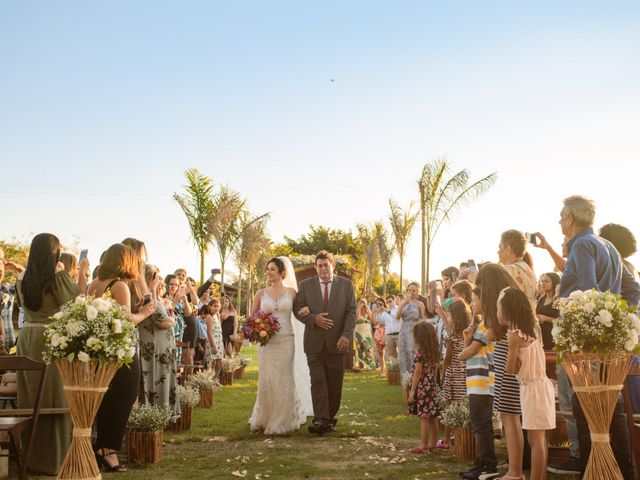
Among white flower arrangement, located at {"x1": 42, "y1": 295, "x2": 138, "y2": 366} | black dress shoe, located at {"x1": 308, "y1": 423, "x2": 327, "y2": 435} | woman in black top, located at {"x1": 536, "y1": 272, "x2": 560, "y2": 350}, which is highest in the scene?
woman in black top, located at {"x1": 536, "y1": 272, "x2": 560, "y2": 350}

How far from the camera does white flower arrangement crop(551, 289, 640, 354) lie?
4.69 meters

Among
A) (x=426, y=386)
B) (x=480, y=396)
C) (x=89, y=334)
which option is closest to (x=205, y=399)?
(x=426, y=386)

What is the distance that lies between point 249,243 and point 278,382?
30.2 meters

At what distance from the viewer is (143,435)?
288 inches

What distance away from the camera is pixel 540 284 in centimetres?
900

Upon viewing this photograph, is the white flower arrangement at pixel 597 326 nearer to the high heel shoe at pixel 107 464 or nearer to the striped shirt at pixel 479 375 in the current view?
the striped shirt at pixel 479 375

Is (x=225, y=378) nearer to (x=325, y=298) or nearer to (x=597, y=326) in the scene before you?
(x=325, y=298)

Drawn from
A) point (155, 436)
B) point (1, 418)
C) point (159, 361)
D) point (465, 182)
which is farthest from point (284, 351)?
point (465, 182)

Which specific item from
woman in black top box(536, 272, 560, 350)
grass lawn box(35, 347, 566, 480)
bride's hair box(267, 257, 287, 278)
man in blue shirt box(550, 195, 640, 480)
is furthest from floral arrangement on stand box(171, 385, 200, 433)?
man in blue shirt box(550, 195, 640, 480)

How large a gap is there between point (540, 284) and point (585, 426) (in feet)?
11.1

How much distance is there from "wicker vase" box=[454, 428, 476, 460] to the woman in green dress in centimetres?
395

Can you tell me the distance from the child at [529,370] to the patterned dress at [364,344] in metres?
15.5

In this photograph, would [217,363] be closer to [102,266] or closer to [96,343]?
[102,266]

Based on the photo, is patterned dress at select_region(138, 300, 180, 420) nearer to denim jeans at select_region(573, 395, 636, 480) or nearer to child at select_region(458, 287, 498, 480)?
child at select_region(458, 287, 498, 480)
